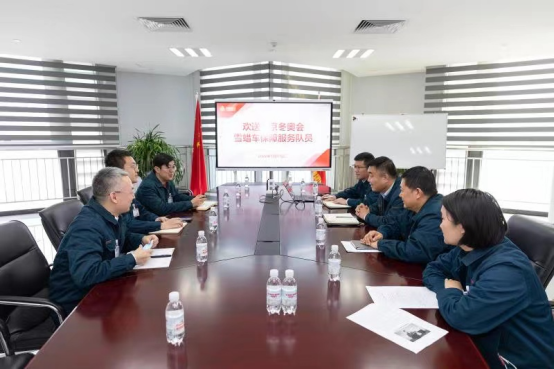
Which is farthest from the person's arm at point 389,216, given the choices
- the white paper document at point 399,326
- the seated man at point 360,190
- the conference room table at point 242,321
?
the white paper document at point 399,326

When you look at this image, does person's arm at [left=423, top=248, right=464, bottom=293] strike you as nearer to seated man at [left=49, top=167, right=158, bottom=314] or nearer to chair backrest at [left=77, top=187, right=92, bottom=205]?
seated man at [left=49, top=167, right=158, bottom=314]

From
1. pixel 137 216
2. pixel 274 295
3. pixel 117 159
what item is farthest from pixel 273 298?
pixel 117 159

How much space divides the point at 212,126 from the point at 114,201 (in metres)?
4.36

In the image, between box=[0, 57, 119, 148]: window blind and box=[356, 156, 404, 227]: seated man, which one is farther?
box=[0, 57, 119, 148]: window blind

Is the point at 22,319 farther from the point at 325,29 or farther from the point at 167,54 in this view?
the point at 167,54

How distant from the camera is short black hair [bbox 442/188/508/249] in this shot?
4.15 ft

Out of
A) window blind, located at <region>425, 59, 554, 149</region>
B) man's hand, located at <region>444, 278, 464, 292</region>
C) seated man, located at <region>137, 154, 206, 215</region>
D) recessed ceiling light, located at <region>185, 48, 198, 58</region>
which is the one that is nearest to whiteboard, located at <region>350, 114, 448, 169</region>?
window blind, located at <region>425, 59, 554, 149</region>

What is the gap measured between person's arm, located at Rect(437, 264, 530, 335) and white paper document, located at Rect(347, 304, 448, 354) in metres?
0.08

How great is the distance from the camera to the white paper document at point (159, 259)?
1716 mm

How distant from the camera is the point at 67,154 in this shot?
18.1 ft

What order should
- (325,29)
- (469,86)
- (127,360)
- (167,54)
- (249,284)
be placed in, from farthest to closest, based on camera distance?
(469,86) → (167,54) → (325,29) → (249,284) → (127,360)

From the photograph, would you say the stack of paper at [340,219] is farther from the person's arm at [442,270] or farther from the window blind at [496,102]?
the window blind at [496,102]

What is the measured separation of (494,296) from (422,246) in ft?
2.10

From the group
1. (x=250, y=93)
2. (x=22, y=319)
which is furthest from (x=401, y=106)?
(x=22, y=319)
